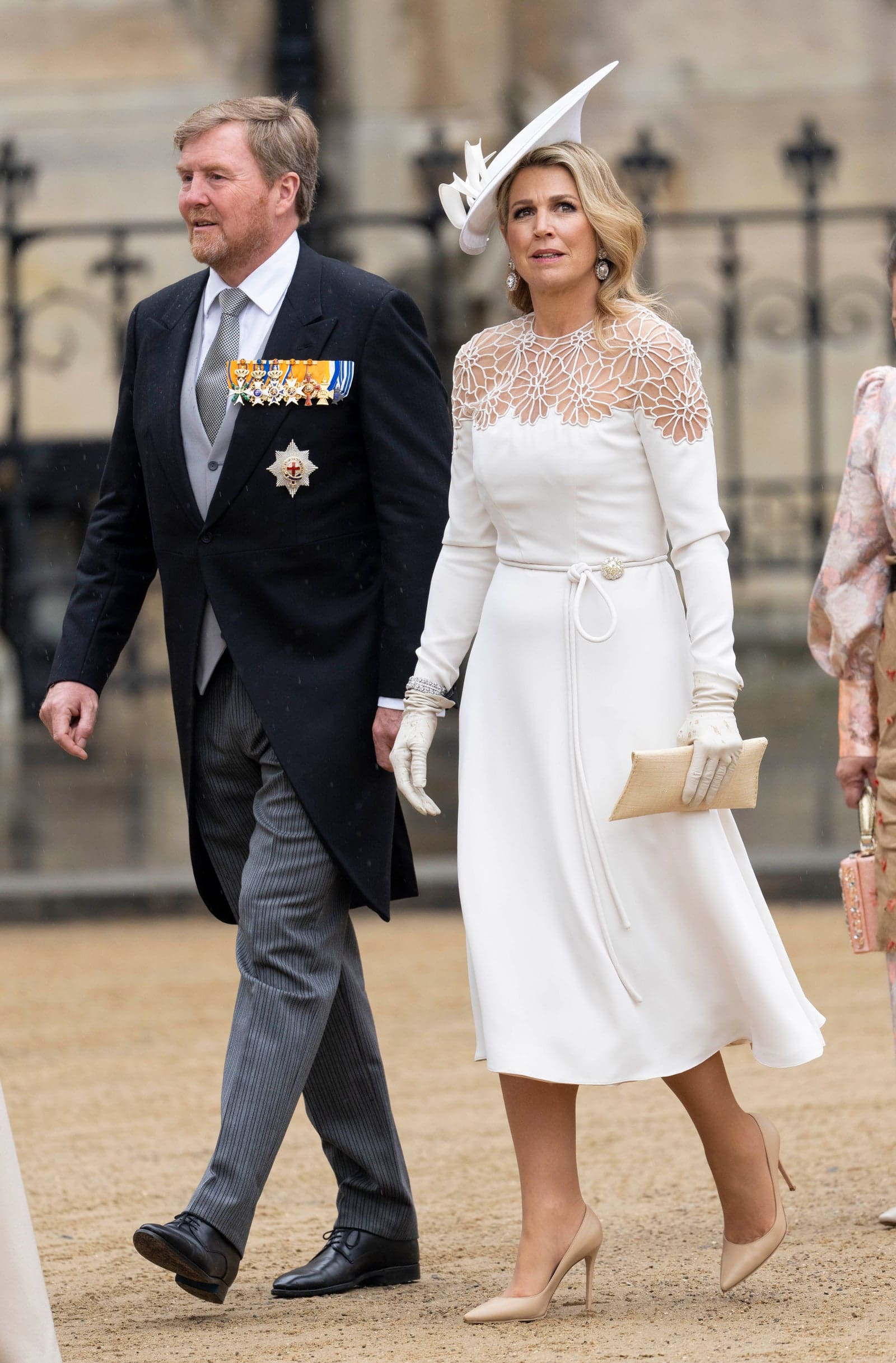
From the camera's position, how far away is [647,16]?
45.8 ft

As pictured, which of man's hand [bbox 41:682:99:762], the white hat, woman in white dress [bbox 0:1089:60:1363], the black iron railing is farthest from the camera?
the black iron railing

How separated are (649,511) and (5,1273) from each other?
1.27m

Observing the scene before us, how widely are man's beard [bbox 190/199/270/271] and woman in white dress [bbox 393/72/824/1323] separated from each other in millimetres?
368

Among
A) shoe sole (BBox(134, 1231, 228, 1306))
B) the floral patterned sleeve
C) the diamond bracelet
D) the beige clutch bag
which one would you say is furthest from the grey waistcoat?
the floral patterned sleeve

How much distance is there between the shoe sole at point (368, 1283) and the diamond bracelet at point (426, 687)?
34.5 inches

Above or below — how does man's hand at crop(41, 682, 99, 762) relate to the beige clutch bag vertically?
above

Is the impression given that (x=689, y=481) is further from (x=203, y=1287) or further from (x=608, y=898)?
(x=203, y=1287)

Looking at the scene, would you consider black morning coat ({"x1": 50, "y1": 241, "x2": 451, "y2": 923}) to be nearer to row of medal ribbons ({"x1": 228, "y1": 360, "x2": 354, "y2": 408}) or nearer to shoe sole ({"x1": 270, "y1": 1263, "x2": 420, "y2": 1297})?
row of medal ribbons ({"x1": 228, "y1": 360, "x2": 354, "y2": 408})

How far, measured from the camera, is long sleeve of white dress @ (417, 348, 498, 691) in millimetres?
3039

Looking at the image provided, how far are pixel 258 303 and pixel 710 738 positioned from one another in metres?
0.96

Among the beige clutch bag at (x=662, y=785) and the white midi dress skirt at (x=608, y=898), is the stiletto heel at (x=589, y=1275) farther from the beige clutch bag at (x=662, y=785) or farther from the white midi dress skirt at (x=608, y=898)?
the beige clutch bag at (x=662, y=785)

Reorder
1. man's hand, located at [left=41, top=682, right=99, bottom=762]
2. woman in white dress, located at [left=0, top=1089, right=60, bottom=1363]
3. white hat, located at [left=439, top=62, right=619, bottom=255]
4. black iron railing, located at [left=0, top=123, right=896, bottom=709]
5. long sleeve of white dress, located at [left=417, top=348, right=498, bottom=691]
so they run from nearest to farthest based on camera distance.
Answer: woman in white dress, located at [left=0, top=1089, right=60, bottom=1363], white hat, located at [left=439, top=62, right=619, bottom=255], long sleeve of white dress, located at [left=417, top=348, right=498, bottom=691], man's hand, located at [left=41, top=682, right=99, bottom=762], black iron railing, located at [left=0, top=123, right=896, bottom=709]

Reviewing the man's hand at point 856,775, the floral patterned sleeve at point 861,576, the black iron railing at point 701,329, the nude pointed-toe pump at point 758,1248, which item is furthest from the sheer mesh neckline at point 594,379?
the black iron railing at point 701,329

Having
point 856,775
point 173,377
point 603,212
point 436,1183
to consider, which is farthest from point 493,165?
point 436,1183
